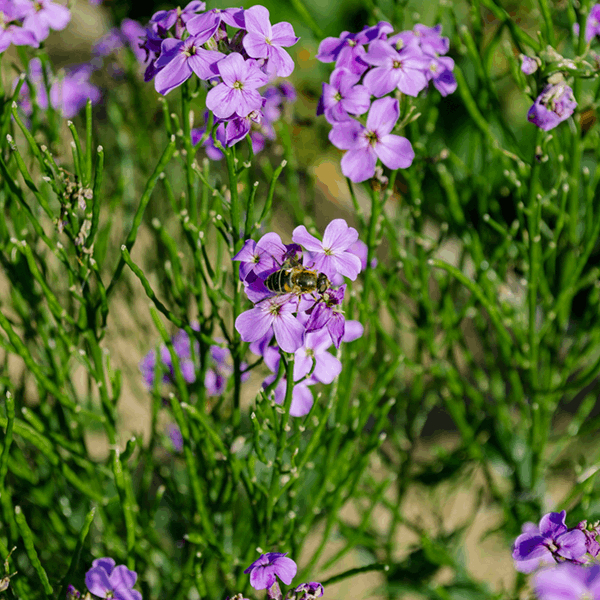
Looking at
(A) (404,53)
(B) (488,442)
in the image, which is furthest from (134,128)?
(B) (488,442)

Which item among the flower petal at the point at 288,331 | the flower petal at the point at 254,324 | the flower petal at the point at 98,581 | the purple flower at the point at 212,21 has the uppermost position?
the purple flower at the point at 212,21

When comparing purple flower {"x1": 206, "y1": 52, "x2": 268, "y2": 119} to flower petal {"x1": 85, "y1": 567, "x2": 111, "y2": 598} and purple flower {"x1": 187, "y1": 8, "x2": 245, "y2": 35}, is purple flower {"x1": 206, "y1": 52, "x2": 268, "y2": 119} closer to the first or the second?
purple flower {"x1": 187, "y1": 8, "x2": 245, "y2": 35}

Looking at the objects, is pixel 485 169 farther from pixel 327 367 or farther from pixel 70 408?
pixel 70 408

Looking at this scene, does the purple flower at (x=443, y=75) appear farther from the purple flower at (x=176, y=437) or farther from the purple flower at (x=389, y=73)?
the purple flower at (x=176, y=437)

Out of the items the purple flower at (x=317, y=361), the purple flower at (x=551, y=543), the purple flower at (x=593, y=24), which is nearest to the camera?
the purple flower at (x=551, y=543)

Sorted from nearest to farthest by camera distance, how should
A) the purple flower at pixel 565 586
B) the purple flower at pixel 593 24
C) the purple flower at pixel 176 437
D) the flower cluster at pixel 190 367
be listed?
the purple flower at pixel 565 586
the purple flower at pixel 593 24
the flower cluster at pixel 190 367
the purple flower at pixel 176 437

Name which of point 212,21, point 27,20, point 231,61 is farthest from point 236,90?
point 27,20

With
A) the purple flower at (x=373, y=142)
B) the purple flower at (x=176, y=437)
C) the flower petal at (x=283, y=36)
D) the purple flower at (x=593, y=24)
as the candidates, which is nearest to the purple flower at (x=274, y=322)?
the purple flower at (x=373, y=142)
